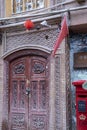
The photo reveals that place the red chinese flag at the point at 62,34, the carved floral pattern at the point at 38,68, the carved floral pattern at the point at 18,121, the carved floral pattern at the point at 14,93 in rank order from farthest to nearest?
the carved floral pattern at the point at 14,93, the carved floral pattern at the point at 18,121, the carved floral pattern at the point at 38,68, the red chinese flag at the point at 62,34

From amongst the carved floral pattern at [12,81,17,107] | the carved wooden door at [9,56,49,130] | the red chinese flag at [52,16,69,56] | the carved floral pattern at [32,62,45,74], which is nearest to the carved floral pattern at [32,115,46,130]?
the carved wooden door at [9,56,49,130]

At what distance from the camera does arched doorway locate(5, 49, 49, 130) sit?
7.70 m

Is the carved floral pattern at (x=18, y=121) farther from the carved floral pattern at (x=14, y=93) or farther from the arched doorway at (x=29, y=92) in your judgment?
the carved floral pattern at (x=14, y=93)

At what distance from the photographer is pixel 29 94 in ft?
26.0

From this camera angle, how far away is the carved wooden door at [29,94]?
25.3 feet

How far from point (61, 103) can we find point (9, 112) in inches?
64.0

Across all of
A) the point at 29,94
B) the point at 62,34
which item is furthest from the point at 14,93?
the point at 62,34

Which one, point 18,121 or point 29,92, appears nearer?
point 29,92

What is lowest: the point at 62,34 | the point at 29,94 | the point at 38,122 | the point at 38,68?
the point at 38,122

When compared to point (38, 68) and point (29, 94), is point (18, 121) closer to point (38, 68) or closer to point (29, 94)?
point (29, 94)

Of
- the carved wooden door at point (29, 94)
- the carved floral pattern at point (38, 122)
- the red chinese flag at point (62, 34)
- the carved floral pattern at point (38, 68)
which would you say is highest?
the red chinese flag at point (62, 34)

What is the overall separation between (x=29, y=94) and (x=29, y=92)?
50mm

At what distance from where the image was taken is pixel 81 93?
244 inches

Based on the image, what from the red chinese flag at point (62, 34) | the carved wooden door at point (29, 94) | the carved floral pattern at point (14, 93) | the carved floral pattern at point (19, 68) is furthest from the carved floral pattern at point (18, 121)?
the red chinese flag at point (62, 34)
